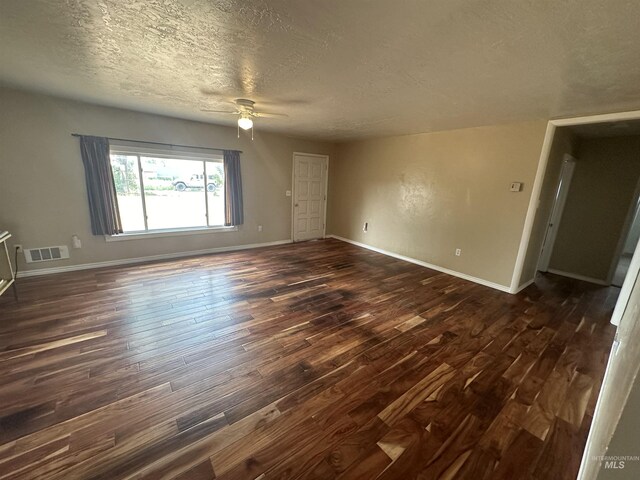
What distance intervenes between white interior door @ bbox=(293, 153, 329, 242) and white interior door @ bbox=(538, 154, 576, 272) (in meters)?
4.56

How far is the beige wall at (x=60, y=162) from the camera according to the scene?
3.26m

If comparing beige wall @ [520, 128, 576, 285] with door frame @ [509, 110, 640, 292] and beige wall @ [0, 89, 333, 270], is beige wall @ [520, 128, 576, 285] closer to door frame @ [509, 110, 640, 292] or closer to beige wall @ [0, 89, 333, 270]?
door frame @ [509, 110, 640, 292]

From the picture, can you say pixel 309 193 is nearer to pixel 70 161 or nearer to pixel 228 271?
pixel 228 271

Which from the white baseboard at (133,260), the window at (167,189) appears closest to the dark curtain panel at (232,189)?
the window at (167,189)

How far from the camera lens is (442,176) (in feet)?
14.5

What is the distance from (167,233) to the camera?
4.57 metres

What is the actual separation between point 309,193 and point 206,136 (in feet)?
8.53

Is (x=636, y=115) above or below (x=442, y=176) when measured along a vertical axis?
above

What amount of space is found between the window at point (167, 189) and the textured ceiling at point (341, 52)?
114 centimetres

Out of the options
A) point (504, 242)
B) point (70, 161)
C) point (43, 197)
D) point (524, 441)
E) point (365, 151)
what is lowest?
point (524, 441)

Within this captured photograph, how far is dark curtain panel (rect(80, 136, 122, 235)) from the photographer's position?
3.68 m

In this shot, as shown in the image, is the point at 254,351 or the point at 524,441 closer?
the point at 524,441

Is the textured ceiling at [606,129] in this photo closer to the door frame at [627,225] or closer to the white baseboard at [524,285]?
the door frame at [627,225]

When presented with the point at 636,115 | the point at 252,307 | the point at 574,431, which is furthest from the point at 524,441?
the point at 636,115
